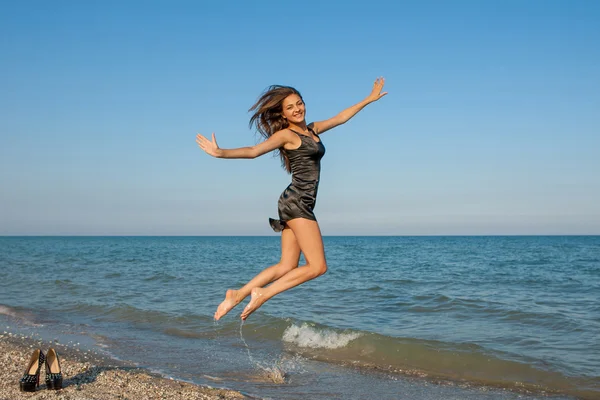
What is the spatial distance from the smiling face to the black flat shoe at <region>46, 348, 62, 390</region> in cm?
372

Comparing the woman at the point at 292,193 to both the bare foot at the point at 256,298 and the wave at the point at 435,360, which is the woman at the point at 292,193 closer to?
the bare foot at the point at 256,298

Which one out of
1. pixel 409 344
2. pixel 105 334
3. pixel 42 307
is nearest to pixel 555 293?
pixel 409 344

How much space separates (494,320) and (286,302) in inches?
203

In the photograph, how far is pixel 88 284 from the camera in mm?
20469

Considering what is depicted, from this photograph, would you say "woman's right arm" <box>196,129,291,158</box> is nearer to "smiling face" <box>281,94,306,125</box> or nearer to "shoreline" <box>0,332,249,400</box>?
"smiling face" <box>281,94,306,125</box>

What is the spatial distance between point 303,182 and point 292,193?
16 centimetres

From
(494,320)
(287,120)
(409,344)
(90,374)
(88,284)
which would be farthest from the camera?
(88,284)

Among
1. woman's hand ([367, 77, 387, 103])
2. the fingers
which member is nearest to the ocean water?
the fingers

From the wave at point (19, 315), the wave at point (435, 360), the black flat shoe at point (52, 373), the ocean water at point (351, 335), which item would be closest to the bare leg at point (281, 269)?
the ocean water at point (351, 335)

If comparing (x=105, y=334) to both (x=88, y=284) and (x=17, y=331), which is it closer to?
(x=17, y=331)

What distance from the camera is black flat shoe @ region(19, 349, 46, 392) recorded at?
249 inches

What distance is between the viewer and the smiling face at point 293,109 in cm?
587

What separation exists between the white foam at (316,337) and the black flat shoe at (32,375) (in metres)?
4.89

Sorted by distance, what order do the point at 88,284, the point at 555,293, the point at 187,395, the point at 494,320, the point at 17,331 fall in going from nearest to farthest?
the point at 187,395
the point at 17,331
the point at 494,320
the point at 555,293
the point at 88,284
